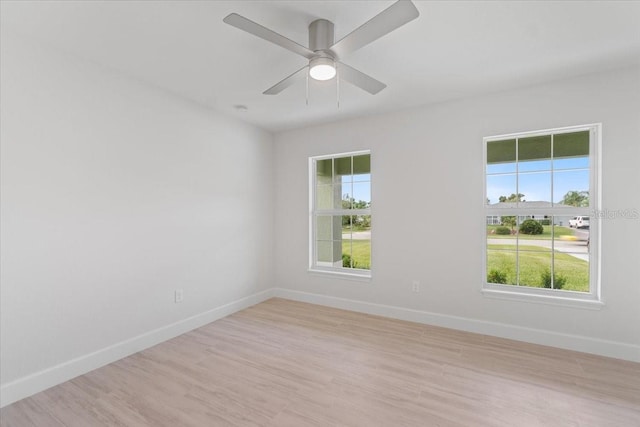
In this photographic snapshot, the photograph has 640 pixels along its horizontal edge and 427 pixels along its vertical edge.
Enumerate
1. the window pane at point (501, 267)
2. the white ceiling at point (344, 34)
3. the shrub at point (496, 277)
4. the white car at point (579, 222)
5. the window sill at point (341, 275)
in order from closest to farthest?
the white ceiling at point (344, 34), the white car at point (579, 222), the window pane at point (501, 267), the shrub at point (496, 277), the window sill at point (341, 275)

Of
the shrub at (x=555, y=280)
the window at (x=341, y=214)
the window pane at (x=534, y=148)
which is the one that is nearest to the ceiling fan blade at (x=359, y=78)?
the window at (x=341, y=214)

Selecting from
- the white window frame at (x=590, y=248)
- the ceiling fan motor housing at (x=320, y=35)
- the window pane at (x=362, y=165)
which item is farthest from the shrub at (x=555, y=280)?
the ceiling fan motor housing at (x=320, y=35)

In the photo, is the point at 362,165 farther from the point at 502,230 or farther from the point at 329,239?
the point at 502,230

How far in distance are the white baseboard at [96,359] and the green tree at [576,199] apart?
3.80 metres

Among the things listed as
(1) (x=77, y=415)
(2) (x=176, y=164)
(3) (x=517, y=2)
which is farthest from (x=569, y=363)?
(2) (x=176, y=164)

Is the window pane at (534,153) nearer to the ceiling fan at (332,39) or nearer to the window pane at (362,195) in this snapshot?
the window pane at (362,195)

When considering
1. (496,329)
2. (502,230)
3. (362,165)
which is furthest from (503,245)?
(362,165)

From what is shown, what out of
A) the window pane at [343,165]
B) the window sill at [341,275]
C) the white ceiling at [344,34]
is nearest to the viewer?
the white ceiling at [344,34]

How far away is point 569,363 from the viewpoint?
2.35m

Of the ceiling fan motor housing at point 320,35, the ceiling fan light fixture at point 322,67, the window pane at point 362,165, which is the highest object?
the ceiling fan motor housing at point 320,35

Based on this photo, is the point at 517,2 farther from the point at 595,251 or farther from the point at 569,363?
the point at 569,363

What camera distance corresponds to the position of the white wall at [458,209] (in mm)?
2426

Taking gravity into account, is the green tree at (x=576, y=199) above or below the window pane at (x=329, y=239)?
Answer: above

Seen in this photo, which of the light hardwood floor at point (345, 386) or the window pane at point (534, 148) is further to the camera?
the window pane at point (534, 148)
